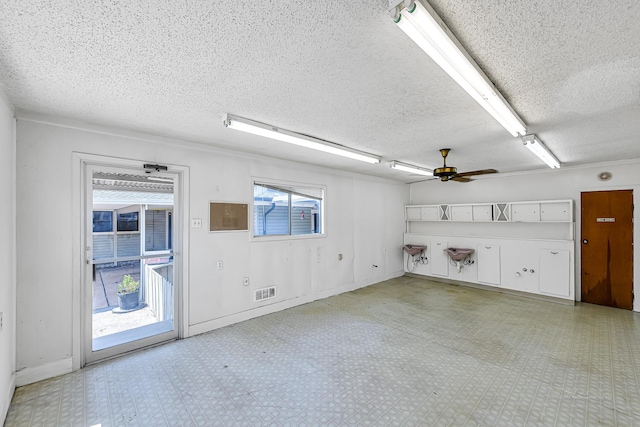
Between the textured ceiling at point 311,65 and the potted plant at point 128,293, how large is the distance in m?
1.73

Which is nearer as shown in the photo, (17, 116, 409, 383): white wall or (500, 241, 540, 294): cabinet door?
(17, 116, 409, 383): white wall

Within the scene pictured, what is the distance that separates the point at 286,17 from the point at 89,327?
11.1 feet

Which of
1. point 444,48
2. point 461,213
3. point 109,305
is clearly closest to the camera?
point 444,48

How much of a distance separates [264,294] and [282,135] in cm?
249

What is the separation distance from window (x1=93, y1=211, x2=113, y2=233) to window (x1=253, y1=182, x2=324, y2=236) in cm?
178

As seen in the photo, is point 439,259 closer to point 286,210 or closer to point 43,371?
point 286,210

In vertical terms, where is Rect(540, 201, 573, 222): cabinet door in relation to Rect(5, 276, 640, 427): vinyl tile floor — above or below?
above

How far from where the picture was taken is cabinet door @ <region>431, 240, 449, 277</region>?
20.9 feet

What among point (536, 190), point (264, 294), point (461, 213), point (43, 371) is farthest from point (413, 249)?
point (43, 371)

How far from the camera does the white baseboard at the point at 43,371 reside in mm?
2486

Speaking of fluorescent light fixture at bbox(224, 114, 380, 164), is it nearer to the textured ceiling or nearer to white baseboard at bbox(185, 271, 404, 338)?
the textured ceiling

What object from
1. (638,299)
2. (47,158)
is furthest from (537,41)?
(638,299)

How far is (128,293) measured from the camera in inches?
129

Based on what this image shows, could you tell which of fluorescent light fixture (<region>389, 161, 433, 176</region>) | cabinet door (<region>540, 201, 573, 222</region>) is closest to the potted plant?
fluorescent light fixture (<region>389, 161, 433, 176</region>)
